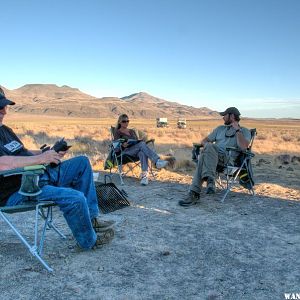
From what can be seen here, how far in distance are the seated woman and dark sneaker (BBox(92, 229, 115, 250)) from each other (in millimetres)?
2995

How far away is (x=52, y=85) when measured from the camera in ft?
642

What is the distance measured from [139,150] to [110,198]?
1.90 meters

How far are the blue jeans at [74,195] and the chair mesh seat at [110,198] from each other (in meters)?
1.45

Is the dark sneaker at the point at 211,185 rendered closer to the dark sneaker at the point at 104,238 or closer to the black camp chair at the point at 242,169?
the black camp chair at the point at 242,169

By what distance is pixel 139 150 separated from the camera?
7.25 m

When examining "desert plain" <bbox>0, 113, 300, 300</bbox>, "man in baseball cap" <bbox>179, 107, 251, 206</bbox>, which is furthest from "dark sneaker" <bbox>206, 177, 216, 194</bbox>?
"desert plain" <bbox>0, 113, 300, 300</bbox>

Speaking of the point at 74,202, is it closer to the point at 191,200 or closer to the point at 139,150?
the point at 191,200

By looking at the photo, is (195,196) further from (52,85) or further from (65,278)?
(52,85)

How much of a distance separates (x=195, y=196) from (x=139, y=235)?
1527 mm

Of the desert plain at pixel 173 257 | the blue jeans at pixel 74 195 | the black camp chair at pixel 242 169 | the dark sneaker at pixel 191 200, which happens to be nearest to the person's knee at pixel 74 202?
the blue jeans at pixel 74 195

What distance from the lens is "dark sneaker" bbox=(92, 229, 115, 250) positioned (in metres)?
3.77

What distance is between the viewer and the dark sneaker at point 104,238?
3.77 m

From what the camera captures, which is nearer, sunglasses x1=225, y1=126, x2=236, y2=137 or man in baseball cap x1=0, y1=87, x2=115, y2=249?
man in baseball cap x1=0, y1=87, x2=115, y2=249

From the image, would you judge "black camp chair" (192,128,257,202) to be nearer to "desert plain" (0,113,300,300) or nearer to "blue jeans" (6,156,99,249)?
"desert plain" (0,113,300,300)
